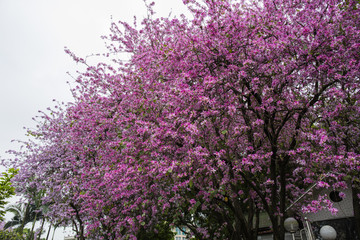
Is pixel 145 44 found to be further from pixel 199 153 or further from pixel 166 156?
pixel 199 153

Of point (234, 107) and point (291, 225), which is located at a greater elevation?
point (234, 107)

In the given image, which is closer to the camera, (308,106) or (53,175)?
(308,106)

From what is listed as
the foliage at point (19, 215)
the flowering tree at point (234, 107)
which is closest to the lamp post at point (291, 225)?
the flowering tree at point (234, 107)

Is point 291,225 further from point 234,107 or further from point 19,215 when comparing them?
point 19,215

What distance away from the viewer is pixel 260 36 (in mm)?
7551

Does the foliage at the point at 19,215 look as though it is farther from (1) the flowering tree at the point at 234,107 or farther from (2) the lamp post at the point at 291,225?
(2) the lamp post at the point at 291,225

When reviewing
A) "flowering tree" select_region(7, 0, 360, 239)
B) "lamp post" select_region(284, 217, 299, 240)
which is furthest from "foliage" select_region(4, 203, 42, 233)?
"lamp post" select_region(284, 217, 299, 240)

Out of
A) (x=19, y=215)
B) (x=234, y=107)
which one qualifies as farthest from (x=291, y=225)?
(x=19, y=215)

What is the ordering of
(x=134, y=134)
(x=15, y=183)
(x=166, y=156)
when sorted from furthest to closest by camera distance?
(x=15, y=183), (x=134, y=134), (x=166, y=156)

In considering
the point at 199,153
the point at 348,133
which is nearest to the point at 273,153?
the point at 199,153

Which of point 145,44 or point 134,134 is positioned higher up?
point 145,44

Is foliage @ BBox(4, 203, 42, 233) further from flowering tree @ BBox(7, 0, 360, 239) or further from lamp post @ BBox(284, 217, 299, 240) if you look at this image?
lamp post @ BBox(284, 217, 299, 240)

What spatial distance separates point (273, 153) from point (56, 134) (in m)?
11.0

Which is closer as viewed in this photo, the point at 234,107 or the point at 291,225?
the point at 234,107
